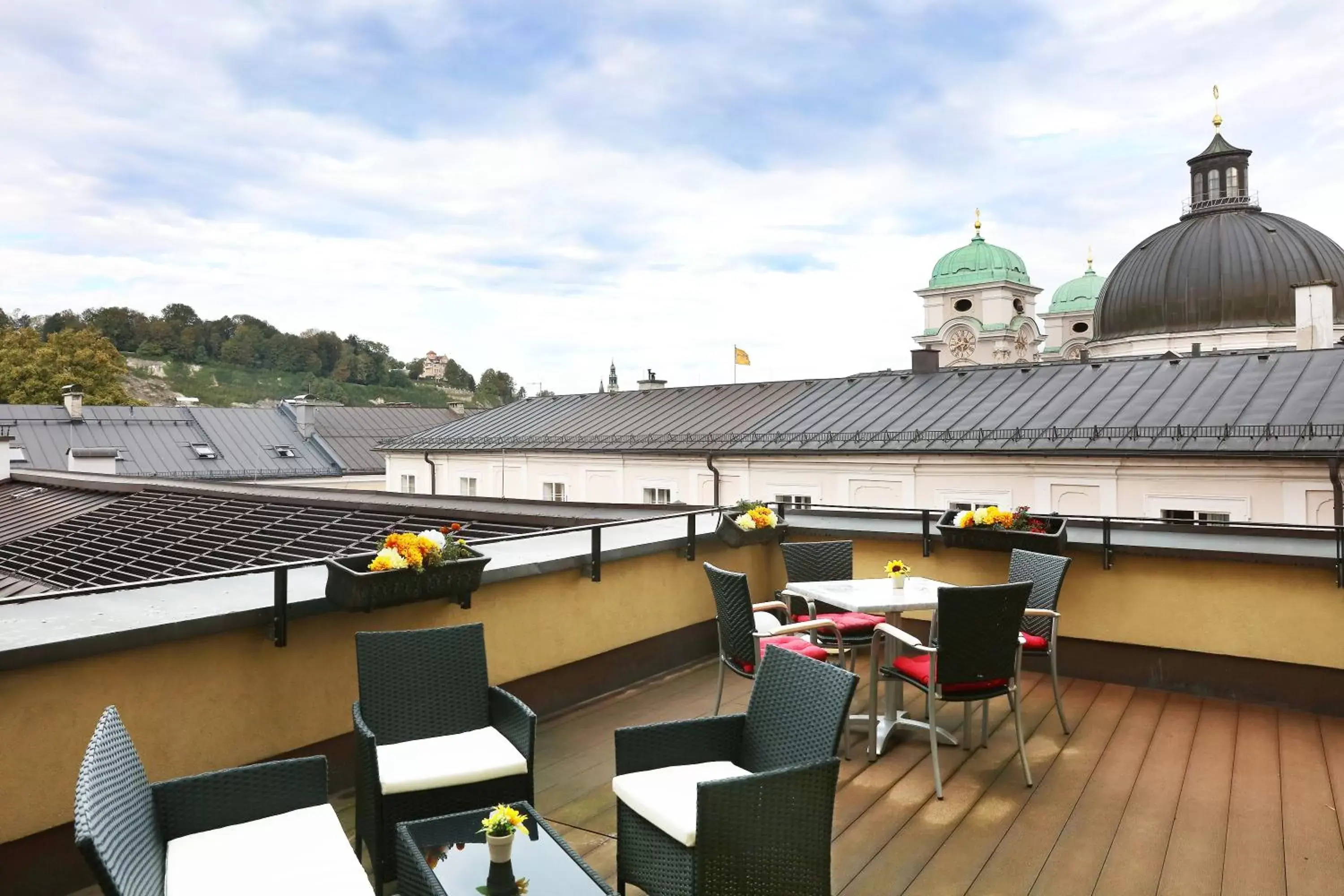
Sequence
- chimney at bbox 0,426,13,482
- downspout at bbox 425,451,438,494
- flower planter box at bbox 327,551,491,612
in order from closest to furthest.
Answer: flower planter box at bbox 327,551,491,612 < chimney at bbox 0,426,13,482 < downspout at bbox 425,451,438,494

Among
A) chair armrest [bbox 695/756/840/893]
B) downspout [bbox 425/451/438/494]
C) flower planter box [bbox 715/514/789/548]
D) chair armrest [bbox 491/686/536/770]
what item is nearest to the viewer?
chair armrest [bbox 695/756/840/893]

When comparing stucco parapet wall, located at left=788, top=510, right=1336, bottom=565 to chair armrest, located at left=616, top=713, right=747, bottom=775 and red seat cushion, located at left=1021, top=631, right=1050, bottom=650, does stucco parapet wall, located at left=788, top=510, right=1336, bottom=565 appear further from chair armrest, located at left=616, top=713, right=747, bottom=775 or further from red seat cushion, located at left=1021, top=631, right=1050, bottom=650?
chair armrest, located at left=616, top=713, right=747, bottom=775

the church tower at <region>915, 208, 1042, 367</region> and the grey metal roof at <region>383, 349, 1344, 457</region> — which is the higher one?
the church tower at <region>915, 208, 1042, 367</region>

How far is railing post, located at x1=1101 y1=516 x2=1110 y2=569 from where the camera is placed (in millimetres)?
4965

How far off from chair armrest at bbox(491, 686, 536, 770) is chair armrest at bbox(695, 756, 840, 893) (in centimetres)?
80

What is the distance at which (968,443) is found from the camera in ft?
49.2

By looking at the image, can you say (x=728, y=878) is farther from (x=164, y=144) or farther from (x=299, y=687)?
(x=164, y=144)

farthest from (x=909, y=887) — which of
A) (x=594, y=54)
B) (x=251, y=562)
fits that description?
(x=594, y=54)

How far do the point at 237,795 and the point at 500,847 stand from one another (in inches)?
31.4

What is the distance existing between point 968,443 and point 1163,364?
4.28 meters

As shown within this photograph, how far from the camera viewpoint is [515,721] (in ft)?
9.59

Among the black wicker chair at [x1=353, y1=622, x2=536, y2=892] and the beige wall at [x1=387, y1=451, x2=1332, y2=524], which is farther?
the beige wall at [x1=387, y1=451, x2=1332, y2=524]

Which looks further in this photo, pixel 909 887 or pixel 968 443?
pixel 968 443

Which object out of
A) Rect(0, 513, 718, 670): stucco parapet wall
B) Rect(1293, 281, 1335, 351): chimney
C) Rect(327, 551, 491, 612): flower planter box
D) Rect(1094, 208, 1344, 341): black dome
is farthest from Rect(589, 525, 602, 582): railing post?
Rect(1094, 208, 1344, 341): black dome
